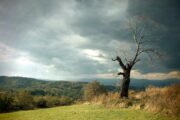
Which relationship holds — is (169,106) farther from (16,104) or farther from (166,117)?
(16,104)

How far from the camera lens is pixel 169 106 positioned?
1375 centimetres

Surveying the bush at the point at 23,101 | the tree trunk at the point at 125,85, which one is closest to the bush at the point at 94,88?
the bush at the point at 23,101

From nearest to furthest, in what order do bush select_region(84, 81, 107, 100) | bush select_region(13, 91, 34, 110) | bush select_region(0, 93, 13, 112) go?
1. bush select_region(0, 93, 13, 112)
2. bush select_region(84, 81, 107, 100)
3. bush select_region(13, 91, 34, 110)

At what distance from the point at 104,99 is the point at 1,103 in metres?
41.9

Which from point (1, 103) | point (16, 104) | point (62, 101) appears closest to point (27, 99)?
point (16, 104)

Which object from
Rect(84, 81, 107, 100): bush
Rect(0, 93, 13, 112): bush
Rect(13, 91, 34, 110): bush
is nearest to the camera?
Rect(0, 93, 13, 112): bush

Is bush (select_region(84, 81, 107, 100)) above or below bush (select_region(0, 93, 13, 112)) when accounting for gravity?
above

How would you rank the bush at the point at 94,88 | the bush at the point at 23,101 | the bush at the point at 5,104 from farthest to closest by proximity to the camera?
the bush at the point at 23,101 → the bush at the point at 94,88 → the bush at the point at 5,104

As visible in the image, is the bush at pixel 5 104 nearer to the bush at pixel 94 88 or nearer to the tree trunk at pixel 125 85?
the bush at pixel 94 88

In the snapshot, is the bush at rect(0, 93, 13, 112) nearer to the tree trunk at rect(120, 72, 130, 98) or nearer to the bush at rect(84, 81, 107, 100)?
the bush at rect(84, 81, 107, 100)

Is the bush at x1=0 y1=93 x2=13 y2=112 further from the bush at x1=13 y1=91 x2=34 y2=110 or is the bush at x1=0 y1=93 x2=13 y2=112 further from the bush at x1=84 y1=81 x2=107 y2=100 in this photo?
the bush at x1=84 y1=81 x2=107 y2=100

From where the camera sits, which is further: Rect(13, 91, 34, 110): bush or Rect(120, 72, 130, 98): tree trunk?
Rect(13, 91, 34, 110): bush

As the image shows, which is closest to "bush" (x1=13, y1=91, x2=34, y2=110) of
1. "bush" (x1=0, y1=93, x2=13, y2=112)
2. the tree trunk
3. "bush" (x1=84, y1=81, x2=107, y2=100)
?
"bush" (x1=0, y1=93, x2=13, y2=112)

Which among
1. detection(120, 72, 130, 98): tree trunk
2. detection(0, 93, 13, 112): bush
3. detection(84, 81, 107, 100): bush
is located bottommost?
detection(0, 93, 13, 112): bush
